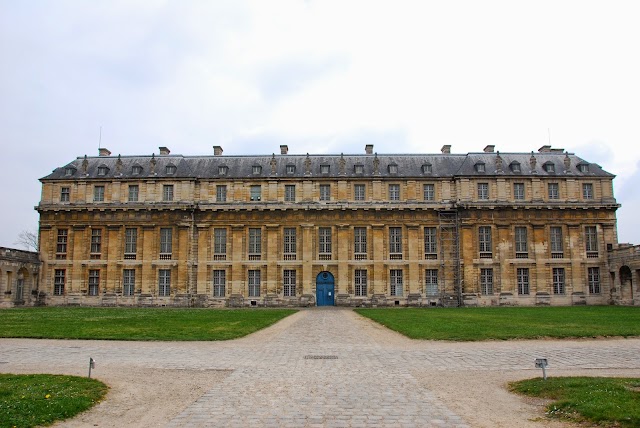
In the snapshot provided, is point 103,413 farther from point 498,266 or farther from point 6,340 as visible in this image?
point 498,266

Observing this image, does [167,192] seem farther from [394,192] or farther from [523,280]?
[523,280]

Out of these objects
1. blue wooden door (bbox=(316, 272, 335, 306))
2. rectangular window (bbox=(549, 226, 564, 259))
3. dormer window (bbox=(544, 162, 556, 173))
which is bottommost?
blue wooden door (bbox=(316, 272, 335, 306))

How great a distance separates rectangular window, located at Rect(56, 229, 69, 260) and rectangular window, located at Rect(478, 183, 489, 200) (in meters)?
37.1

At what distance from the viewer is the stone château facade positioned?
4844 cm

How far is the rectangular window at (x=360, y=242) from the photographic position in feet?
161

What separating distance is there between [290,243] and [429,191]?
525 inches

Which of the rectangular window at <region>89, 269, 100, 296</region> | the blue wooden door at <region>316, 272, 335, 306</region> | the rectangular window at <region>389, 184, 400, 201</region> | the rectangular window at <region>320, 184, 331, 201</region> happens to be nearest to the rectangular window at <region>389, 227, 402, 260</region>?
the rectangular window at <region>389, 184, 400, 201</region>

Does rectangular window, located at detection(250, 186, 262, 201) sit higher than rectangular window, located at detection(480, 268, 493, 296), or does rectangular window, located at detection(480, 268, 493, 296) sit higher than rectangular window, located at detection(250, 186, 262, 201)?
rectangular window, located at detection(250, 186, 262, 201)

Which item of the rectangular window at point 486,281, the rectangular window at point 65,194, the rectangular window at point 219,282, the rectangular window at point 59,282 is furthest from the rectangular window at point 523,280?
the rectangular window at point 65,194

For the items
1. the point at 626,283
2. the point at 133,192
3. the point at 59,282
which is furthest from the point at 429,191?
the point at 59,282

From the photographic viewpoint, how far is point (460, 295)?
157 ft

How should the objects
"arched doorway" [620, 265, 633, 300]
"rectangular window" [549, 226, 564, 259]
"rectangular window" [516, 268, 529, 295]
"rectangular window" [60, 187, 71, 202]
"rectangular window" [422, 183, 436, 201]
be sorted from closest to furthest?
"arched doorway" [620, 265, 633, 300] < "rectangular window" [516, 268, 529, 295] < "rectangular window" [549, 226, 564, 259] < "rectangular window" [422, 183, 436, 201] < "rectangular window" [60, 187, 71, 202]

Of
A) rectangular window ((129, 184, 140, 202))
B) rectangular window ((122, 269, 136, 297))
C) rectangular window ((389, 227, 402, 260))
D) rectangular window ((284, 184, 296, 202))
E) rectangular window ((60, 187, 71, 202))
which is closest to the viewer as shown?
rectangular window ((122, 269, 136, 297))

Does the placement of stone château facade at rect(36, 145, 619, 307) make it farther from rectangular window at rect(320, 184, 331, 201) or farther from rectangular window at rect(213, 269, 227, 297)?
rectangular window at rect(213, 269, 227, 297)
